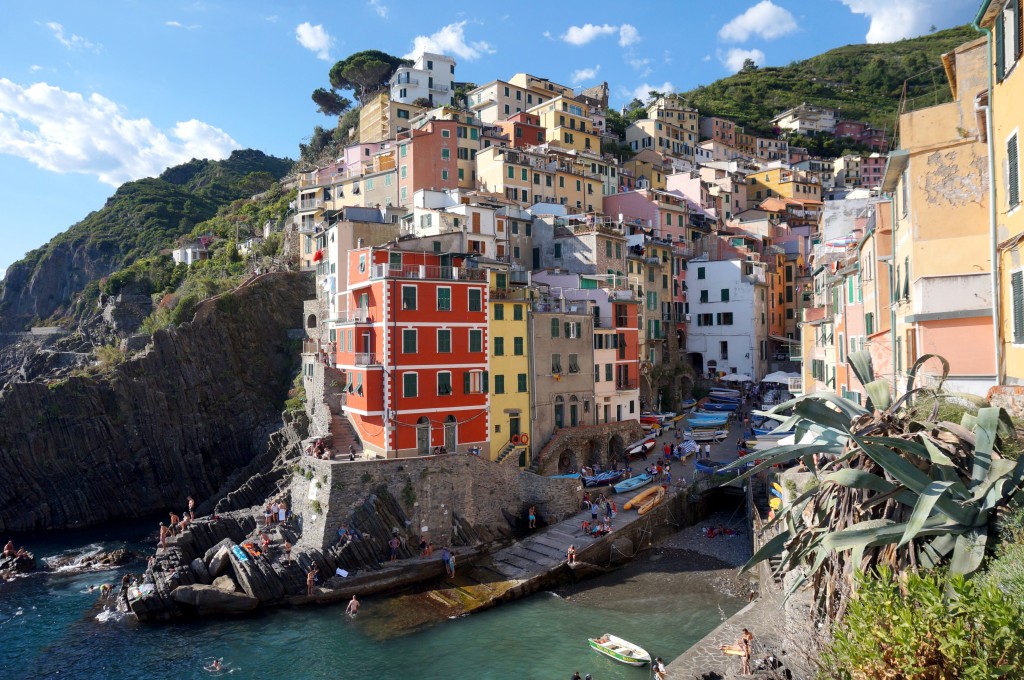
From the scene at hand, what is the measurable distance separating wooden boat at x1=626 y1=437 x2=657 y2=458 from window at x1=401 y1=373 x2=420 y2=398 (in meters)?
16.2

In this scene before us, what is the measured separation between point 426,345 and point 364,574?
39.5ft

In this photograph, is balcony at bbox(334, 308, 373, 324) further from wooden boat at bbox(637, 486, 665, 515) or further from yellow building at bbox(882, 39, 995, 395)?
yellow building at bbox(882, 39, 995, 395)

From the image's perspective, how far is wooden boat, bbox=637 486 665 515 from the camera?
3625cm

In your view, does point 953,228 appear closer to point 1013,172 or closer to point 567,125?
point 1013,172

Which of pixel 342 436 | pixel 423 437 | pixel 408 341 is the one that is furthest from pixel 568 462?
pixel 342 436

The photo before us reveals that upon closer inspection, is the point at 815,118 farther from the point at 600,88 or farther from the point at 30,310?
the point at 30,310

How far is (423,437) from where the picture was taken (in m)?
36.3

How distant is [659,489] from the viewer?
124 feet

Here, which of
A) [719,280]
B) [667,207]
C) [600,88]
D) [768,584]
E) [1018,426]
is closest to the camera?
[1018,426]

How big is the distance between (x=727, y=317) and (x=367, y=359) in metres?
38.9

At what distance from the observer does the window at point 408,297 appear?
1411 inches

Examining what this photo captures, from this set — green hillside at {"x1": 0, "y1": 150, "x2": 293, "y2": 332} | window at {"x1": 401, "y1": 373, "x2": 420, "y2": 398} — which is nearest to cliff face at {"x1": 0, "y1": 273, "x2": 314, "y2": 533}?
window at {"x1": 401, "y1": 373, "x2": 420, "y2": 398}

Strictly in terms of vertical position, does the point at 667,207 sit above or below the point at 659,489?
above

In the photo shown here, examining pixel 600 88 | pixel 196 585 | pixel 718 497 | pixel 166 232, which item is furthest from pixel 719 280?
pixel 166 232
